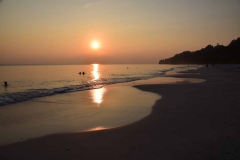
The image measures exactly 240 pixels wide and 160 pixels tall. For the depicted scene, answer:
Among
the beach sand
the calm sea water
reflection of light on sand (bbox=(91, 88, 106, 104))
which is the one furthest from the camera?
the calm sea water

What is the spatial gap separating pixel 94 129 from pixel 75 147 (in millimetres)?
2160

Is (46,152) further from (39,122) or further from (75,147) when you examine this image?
(39,122)

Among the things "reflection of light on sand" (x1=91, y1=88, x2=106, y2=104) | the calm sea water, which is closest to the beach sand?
"reflection of light on sand" (x1=91, y1=88, x2=106, y2=104)

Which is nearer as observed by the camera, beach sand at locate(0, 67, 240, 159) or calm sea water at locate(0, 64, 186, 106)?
beach sand at locate(0, 67, 240, 159)

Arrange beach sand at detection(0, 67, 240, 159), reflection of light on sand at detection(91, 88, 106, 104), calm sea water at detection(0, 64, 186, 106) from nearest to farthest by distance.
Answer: beach sand at detection(0, 67, 240, 159) → reflection of light on sand at detection(91, 88, 106, 104) → calm sea water at detection(0, 64, 186, 106)

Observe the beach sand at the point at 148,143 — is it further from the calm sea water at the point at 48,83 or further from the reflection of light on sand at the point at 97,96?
the calm sea water at the point at 48,83

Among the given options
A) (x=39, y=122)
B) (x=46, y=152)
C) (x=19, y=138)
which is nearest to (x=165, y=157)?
(x=46, y=152)

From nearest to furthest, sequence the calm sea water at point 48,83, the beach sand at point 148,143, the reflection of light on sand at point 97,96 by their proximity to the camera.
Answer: the beach sand at point 148,143 < the reflection of light on sand at point 97,96 < the calm sea water at point 48,83

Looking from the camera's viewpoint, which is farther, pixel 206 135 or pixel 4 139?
pixel 4 139

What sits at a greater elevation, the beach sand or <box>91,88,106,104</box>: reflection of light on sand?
the beach sand

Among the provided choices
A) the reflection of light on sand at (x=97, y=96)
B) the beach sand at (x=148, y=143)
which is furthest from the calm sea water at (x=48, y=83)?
the beach sand at (x=148, y=143)

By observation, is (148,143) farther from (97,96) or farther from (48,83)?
(48,83)

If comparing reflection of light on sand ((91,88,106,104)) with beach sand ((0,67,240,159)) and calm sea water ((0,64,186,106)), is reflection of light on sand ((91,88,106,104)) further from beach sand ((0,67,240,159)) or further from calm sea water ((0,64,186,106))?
beach sand ((0,67,240,159))

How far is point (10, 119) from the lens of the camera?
11.3m
